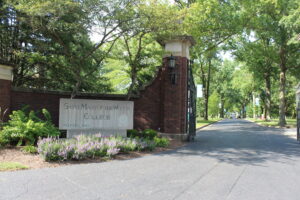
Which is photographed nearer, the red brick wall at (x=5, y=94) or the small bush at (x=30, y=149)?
the small bush at (x=30, y=149)

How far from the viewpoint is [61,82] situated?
15609mm

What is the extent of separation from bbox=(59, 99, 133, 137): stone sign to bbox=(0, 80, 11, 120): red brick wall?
2302mm

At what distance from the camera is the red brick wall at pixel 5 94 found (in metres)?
10.0

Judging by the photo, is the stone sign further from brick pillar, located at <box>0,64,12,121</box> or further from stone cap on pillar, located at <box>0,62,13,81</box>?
stone cap on pillar, located at <box>0,62,13,81</box>

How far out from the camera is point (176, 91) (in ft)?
40.3

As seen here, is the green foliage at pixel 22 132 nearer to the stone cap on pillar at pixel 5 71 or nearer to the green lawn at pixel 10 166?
the green lawn at pixel 10 166

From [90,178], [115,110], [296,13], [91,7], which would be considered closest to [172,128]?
[115,110]

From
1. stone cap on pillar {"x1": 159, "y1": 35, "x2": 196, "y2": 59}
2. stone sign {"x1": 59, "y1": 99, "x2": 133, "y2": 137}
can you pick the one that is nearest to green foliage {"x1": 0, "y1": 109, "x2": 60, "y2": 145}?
stone sign {"x1": 59, "y1": 99, "x2": 133, "y2": 137}

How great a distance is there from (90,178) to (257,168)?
174 inches

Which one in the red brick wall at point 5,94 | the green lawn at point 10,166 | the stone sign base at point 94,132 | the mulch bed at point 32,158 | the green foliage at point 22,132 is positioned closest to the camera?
the green lawn at point 10,166

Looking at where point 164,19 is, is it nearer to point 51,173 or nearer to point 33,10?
point 33,10

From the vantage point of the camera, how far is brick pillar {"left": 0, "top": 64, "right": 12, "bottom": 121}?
1001 centimetres

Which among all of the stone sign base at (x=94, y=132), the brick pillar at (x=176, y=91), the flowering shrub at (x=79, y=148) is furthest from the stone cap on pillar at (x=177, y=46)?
the flowering shrub at (x=79, y=148)

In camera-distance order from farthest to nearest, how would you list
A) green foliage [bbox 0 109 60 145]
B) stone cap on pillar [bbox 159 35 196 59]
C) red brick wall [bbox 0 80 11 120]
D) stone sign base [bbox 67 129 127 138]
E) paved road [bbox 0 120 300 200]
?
1. stone cap on pillar [bbox 159 35 196 59]
2. stone sign base [bbox 67 129 127 138]
3. red brick wall [bbox 0 80 11 120]
4. green foliage [bbox 0 109 60 145]
5. paved road [bbox 0 120 300 200]
